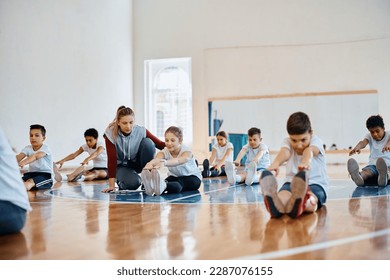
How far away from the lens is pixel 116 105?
355 inches

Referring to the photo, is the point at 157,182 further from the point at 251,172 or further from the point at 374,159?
the point at 374,159

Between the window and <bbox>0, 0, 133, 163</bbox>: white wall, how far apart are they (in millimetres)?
963

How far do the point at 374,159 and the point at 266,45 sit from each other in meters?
6.08

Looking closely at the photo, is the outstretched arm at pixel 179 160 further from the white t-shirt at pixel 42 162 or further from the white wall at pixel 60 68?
the white wall at pixel 60 68

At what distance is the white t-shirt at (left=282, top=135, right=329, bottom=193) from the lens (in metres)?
2.38

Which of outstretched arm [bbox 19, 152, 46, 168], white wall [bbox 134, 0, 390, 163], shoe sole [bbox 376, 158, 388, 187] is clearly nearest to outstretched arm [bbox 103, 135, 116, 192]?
outstretched arm [bbox 19, 152, 46, 168]

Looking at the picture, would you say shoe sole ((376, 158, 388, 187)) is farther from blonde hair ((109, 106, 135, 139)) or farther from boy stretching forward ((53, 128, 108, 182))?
boy stretching forward ((53, 128, 108, 182))

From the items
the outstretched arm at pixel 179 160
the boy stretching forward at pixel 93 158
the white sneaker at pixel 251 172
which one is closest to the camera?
the outstretched arm at pixel 179 160

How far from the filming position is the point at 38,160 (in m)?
4.33

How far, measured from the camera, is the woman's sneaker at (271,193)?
2.02 m

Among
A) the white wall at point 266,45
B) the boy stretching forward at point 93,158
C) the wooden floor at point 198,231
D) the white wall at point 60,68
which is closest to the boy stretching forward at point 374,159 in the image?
the wooden floor at point 198,231

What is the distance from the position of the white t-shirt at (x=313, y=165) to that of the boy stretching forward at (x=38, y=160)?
2620mm
